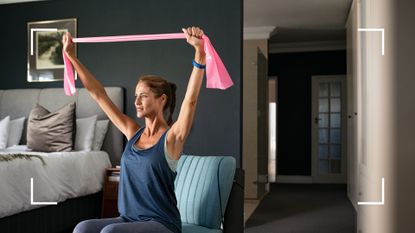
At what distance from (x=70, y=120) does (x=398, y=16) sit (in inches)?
149

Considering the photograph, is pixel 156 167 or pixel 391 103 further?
pixel 156 167

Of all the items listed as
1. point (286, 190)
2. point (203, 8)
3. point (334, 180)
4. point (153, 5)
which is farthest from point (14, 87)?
point (334, 180)

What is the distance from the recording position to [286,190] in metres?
7.41

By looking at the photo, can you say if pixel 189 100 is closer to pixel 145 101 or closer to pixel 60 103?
pixel 145 101

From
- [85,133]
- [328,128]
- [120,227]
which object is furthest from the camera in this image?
[328,128]

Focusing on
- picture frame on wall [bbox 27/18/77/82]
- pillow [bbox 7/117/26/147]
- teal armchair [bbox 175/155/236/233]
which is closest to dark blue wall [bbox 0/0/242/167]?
picture frame on wall [bbox 27/18/77/82]

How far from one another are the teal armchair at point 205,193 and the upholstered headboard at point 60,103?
1.97 meters

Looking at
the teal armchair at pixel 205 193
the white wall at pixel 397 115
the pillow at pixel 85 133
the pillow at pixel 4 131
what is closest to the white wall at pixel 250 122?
the pillow at pixel 85 133

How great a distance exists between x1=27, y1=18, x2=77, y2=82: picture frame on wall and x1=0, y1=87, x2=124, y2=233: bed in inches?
9.0

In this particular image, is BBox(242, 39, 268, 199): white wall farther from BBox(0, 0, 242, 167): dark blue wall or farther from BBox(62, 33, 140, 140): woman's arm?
BBox(62, 33, 140, 140): woman's arm

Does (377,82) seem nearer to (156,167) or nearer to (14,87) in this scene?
(156,167)

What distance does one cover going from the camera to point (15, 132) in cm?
→ 433

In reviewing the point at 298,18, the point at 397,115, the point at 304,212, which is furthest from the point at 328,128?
the point at 397,115

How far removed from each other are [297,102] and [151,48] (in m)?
5.06
